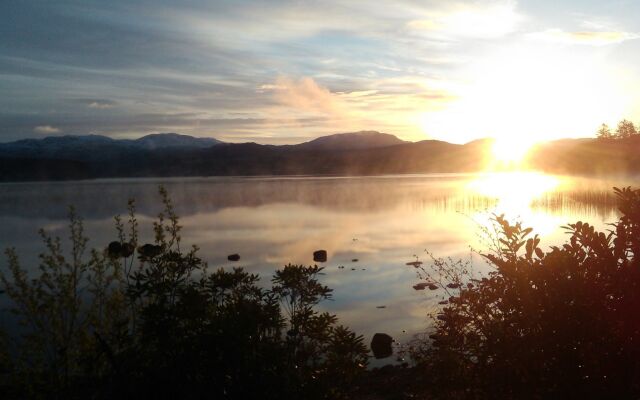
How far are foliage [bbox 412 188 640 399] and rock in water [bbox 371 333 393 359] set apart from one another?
7.23 m

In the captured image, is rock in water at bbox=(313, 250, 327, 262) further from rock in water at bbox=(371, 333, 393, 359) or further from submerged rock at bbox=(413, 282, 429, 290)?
rock in water at bbox=(371, 333, 393, 359)

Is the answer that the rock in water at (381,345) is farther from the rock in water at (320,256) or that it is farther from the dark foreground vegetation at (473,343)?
the rock in water at (320,256)

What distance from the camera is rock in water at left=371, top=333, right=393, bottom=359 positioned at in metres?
12.5

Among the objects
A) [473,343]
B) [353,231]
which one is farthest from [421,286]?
[353,231]

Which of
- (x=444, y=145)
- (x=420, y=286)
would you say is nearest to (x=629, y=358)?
(x=420, y=286)

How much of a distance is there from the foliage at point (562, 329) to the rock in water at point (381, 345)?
7231 millimetres

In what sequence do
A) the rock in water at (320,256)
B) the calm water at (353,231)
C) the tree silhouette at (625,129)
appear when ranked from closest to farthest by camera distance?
1. the calm water at (353,231)
2. the rock in water at (320,256)
3. the tree silhouette at (625,129)

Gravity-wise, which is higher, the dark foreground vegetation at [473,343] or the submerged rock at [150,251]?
the submerged rock at [150,251]

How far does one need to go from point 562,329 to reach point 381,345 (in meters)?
8.24

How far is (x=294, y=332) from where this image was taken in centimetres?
512

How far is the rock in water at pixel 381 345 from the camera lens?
1249 cm

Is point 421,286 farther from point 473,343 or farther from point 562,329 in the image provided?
point 562,329

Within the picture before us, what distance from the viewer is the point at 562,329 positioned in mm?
4723

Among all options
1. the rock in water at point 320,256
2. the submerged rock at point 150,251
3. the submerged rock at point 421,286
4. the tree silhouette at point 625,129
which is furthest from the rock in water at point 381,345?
the tree silhouette at point 625,129
